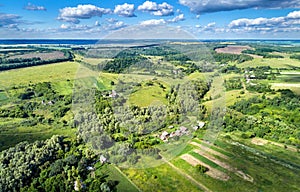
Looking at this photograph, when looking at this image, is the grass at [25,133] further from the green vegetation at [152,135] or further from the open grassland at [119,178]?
the open grassland at [119,178]

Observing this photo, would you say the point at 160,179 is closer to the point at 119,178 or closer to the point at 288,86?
the point at 119,178

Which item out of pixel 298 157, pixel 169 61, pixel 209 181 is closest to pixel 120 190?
pixel 209 181

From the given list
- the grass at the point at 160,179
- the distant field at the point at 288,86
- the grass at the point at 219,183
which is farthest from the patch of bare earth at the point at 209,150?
the distant field at the point at 288,86

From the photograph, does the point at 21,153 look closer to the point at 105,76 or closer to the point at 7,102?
the point at 105,76

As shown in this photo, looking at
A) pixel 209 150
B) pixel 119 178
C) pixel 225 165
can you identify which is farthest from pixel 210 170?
pixel 119 178

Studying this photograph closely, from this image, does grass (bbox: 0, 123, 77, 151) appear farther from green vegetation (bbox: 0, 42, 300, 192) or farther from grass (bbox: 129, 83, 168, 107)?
grass (bbox: 129, 83, 168, 107)

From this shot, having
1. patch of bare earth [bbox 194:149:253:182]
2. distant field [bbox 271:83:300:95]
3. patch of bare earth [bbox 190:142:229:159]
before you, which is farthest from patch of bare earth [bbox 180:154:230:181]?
distant field [bbox 271:83:300:95]
